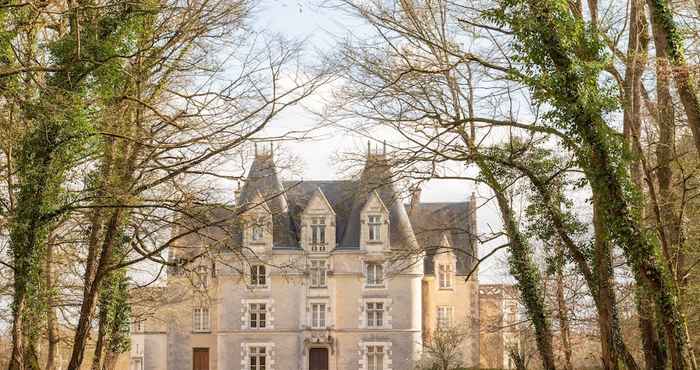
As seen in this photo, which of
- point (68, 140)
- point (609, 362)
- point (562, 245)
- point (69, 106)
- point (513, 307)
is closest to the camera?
point (69, 106)

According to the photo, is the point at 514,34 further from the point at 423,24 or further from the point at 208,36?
the point at 208,36

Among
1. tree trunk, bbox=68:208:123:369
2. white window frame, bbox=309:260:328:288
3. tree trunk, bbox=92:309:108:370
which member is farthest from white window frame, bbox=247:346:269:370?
tree trunk, bbox=68:208:123:369

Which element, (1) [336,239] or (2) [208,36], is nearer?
(2) [208,36]

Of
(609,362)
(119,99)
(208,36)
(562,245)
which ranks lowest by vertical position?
(609,362)

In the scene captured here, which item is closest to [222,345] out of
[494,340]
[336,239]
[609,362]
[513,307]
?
[336,239]

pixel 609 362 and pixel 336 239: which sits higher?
pixel 336 239

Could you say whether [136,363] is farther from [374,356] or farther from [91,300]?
[91,300]

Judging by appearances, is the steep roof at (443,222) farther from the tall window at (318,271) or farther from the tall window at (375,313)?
the tall window at (318,271)

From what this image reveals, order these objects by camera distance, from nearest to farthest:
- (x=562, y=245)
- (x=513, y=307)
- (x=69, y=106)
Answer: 1. (x=69, y=106)
2. (x=562, y=245)
3. (x=513, y=307)

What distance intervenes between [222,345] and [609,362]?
113ft

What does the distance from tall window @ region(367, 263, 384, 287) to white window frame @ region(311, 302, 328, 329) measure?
92.2 inches

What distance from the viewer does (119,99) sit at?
629 inches

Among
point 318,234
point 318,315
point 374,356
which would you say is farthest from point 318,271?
point 374,356

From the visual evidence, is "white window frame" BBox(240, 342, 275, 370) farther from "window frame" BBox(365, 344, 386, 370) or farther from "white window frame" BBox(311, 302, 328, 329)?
"window frame" BBox(365, 344, 386, 370)
